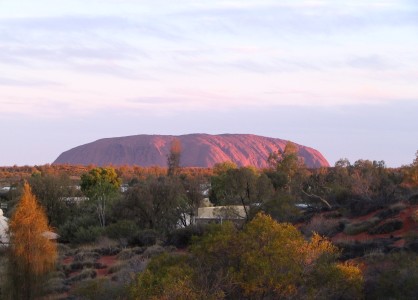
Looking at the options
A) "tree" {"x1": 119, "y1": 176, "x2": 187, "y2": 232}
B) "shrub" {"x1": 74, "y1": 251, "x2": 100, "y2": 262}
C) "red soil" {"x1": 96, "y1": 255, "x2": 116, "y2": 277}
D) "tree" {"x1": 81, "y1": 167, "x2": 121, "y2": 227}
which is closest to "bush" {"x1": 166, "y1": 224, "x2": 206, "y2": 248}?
"red soil" {"x1": 96, "y1": 255, "x2": 116, "y2": 277}

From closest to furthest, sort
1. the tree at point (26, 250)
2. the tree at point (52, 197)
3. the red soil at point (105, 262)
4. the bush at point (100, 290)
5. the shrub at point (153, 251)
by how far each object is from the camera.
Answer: the bush at point (100, 290)
the tree at point (26, 250)
the red soil at point (105, 262)
the shrub at point (153, 251)
the tree at point (52, 197)

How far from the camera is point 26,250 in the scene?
81.4ft

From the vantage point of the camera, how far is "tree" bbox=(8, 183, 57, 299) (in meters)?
24.7

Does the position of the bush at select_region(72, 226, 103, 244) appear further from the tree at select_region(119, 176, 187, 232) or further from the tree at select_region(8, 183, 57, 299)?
the tree at select_region(8, 183, 57, 299)

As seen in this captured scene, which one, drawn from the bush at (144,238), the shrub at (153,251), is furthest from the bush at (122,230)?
the shrub at (153,251)

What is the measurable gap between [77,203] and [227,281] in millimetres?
37641

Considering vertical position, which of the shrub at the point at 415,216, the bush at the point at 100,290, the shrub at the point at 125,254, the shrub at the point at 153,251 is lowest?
the bush at the point at 100,290

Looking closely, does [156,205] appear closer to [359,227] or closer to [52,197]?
[52,197]

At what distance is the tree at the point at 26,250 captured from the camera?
24719 millimetres

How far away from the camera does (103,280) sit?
86.0 ft

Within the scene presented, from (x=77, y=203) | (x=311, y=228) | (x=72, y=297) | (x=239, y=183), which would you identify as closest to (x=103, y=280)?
(x=72, y=297)

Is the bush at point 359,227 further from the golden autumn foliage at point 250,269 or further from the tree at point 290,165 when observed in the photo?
the tree at point 290,165

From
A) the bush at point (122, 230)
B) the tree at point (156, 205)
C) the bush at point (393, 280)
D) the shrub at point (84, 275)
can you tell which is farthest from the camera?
the tree at point (156, 205)

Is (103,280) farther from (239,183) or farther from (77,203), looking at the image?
(77,203)
